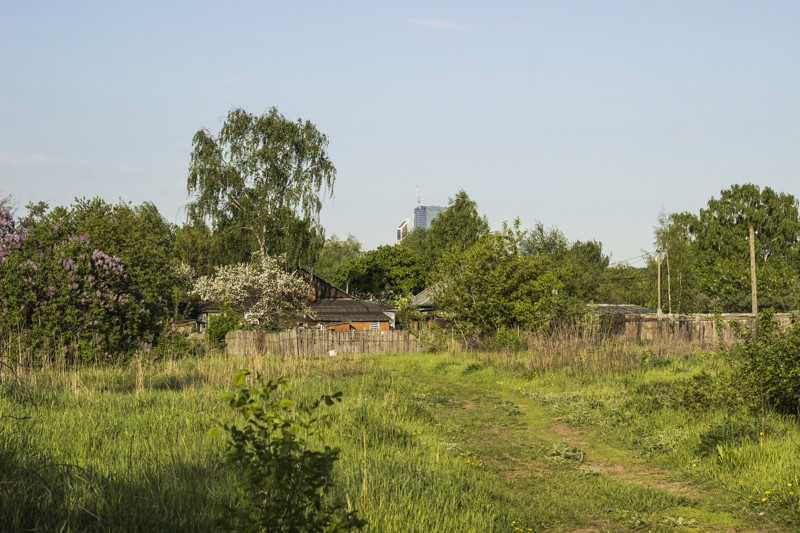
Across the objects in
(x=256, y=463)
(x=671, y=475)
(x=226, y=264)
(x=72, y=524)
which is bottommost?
(x=671, y=475)

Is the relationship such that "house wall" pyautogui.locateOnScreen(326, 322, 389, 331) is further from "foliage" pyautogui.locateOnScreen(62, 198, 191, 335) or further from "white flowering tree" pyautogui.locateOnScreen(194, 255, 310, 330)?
"foliage" pyautogui.locateOnScreen(62, 198, 191, 335)

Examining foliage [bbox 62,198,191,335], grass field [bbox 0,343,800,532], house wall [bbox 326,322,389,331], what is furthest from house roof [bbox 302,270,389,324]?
grass field [bbox 0,343,800,532]

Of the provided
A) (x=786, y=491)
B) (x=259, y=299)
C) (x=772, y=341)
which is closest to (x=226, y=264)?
(x=259, y=299)

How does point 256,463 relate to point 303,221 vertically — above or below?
below

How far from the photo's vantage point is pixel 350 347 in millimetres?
30828

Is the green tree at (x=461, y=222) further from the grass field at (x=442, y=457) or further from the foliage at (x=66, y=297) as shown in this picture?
the grass field at (x=442, y=457)

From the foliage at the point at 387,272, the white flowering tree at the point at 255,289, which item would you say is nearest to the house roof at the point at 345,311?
the white flowering tree at the point at 255,289

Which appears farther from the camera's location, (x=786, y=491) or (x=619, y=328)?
(x=619, y=328)

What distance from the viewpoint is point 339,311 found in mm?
48125

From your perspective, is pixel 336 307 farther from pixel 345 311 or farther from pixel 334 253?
pixel 334 253

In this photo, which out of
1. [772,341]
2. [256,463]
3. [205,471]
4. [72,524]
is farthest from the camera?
[772,341]

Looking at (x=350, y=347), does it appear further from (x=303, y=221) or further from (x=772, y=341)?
(x=772, y=341)

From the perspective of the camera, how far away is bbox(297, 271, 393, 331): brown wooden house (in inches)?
1823

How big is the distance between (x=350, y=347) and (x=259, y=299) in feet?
31.4
